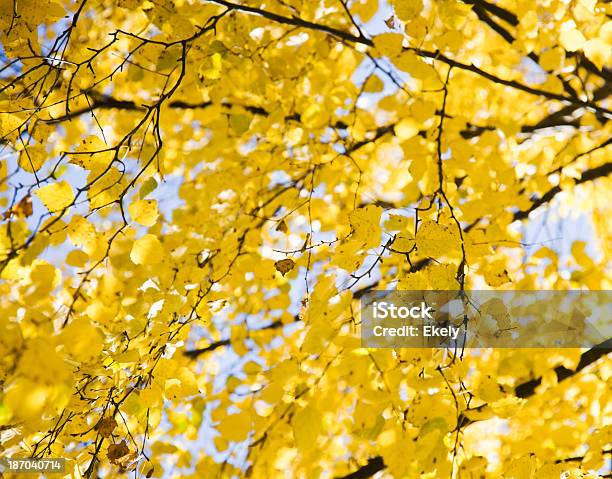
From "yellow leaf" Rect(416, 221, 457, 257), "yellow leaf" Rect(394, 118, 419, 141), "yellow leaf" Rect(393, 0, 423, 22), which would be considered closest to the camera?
"yellow leaf" Rect(416, 221, 457, 257)

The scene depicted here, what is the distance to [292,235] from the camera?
7.90ft

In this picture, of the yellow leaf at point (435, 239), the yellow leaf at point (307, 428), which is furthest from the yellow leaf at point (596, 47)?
the yellow leaf at point (307, 428)

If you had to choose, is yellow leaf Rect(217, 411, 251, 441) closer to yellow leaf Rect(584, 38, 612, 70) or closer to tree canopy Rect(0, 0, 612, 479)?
tree canopy Rect(0, 0, 612, 479)

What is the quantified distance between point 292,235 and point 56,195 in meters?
1.32

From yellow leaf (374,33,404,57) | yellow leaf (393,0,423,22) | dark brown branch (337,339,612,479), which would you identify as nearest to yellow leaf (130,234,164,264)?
yellow leaf (374,33,404,57)

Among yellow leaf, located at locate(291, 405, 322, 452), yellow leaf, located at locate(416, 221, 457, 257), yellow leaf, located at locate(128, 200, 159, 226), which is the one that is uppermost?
yellow leaf, located at locate(128, 200, 159, 226)

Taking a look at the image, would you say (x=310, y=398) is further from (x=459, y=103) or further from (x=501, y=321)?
(x=459, y=103)

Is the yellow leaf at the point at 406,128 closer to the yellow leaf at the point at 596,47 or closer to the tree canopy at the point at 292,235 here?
the tree canopy at the point at 292,235

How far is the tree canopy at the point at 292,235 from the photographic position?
131cm

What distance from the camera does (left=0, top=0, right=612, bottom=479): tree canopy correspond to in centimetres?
131

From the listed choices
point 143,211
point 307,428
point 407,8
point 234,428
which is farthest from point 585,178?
point 143,211

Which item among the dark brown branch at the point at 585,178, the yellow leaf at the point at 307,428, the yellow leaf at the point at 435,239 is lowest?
the yellow leaf at the point at 307,428

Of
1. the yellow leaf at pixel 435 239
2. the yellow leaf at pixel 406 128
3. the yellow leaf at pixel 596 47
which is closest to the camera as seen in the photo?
the yellow leaf at pixel 435 239

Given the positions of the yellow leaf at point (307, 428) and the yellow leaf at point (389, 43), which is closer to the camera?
the yellow leaf at point (307, 428)
